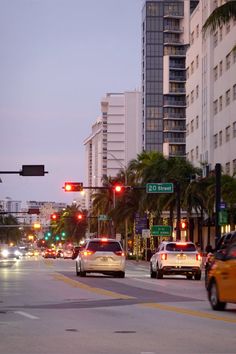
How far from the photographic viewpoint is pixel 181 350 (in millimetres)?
12508

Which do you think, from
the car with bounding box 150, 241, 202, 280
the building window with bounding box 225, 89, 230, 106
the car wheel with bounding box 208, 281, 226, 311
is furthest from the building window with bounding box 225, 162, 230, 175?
the car wheel with bounding box 208, 281, 226, 311

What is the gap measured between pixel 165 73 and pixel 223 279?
447 ft

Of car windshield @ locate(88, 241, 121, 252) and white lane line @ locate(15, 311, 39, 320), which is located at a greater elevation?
car windshield @ locate(88, 241, 121, 252)

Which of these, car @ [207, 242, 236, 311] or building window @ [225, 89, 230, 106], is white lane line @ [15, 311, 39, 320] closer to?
car @ [207, 242, 236, 311]

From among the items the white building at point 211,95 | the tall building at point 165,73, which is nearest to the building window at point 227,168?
the white building at point 211,95

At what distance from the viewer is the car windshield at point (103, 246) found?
3997cm

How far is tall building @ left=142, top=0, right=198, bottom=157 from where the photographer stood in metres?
155

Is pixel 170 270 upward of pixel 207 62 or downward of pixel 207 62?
downward

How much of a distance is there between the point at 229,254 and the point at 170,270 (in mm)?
19479

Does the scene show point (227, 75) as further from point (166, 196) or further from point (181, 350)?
point (181, 350)

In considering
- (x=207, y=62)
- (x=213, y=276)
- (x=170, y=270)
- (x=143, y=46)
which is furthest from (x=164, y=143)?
(x=213, y=276)

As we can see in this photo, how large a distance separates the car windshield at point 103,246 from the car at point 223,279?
19.6 metres

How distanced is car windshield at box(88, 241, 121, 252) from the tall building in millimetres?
112413

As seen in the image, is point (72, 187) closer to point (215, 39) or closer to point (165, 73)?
point (215, 39)
